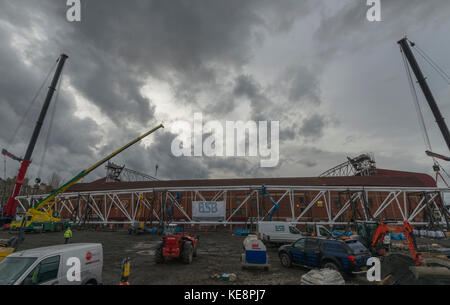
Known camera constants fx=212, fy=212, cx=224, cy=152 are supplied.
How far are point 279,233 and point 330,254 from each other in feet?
29.6

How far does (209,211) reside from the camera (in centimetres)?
3100

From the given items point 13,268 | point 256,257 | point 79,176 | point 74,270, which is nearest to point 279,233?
point 256,257

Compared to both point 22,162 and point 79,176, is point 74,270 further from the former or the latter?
→ point 22,162

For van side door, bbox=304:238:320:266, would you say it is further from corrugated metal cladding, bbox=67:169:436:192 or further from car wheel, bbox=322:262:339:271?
corrugated metal cladding, bbox=67:169:436:192

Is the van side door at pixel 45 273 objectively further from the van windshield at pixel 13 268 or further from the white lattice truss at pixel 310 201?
the white lattice truss at pixel 310 201

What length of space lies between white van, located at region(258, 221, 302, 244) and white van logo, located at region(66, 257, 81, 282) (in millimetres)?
14978

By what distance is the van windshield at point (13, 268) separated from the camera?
5.13m

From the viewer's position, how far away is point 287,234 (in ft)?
58.8

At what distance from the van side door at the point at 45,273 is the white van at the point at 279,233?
15636 mm

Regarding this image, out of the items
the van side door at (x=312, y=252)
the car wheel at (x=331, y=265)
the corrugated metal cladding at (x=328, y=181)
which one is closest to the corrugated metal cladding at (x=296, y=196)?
the corrugated metal cladding at (x=328, y=181)
